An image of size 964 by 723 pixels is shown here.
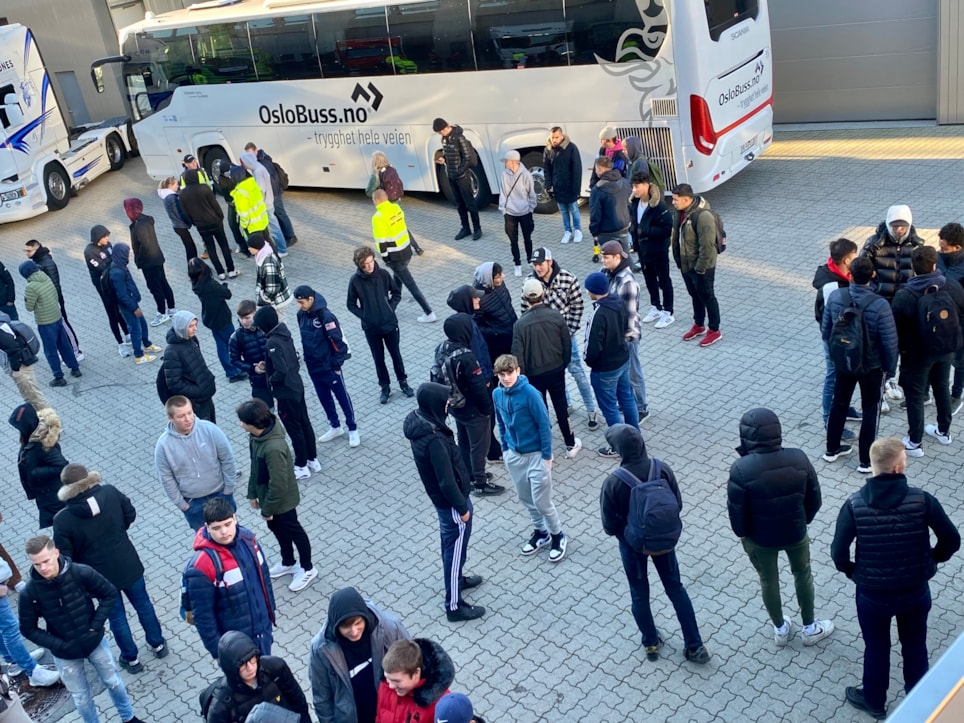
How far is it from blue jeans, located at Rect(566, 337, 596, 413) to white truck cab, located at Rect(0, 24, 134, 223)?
1388 centimetres

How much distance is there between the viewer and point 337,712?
5.24 m

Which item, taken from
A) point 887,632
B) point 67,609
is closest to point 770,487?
point 887,632

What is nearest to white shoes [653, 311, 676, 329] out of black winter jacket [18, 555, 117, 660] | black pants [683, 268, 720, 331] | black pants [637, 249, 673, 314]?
black pants [637, 249, 673, 314]

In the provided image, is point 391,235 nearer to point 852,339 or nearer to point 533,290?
point 533,290

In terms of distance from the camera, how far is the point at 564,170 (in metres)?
13.0

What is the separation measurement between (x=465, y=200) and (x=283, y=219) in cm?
303

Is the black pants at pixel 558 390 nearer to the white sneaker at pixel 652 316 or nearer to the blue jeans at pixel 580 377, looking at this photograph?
the blue jeans at pixel 580 377

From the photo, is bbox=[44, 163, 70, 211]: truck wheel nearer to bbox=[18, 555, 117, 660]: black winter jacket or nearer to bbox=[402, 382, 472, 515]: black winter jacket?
bbox=[18, 555, 117, 660]: black winter jacket

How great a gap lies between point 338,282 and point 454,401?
653 cm

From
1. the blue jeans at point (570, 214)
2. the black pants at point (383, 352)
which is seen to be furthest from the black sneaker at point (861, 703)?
the blue jeans at point (570, 214)

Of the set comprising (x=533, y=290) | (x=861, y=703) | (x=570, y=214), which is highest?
(x=533, y=290)

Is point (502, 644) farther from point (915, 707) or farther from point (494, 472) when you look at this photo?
point (915, 707)

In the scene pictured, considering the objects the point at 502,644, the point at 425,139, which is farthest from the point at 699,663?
the point at 425,139

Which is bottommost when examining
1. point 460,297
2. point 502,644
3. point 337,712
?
point 502,644
